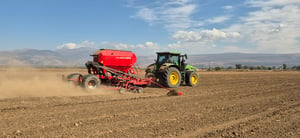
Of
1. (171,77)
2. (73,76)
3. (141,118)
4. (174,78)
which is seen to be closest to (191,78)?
(174,78)

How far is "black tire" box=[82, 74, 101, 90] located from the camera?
392 inches

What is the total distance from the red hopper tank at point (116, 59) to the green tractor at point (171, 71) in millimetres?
1605

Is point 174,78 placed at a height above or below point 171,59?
below

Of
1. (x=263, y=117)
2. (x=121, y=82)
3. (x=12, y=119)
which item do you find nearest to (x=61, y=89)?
(x=121, y=82)

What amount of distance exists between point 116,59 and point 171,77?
348 centimetres

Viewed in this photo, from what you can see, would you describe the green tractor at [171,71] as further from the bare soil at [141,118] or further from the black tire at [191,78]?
the bare soil at [141,118]

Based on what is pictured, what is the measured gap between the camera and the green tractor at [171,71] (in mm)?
13094

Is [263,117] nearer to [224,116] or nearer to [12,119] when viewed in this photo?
[224,116]

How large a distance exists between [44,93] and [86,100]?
2.13 m

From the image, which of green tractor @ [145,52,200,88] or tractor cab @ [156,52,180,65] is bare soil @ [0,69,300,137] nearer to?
green tractor @ [145,52,200,88]

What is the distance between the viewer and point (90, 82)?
10281mm

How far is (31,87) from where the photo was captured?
989cm

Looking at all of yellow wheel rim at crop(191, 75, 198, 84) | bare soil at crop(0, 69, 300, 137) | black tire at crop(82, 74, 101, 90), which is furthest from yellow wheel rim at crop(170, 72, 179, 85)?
bare soil at crop(0, 69, 300, 137)

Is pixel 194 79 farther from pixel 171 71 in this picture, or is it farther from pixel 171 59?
pixel 171 71
